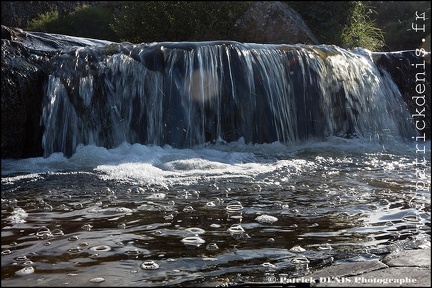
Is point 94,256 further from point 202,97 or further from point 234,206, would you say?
point 202,97

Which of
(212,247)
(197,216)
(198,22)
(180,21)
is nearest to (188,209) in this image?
(197,216)

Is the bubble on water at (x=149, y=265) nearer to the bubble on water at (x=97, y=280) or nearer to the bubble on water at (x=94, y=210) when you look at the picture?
the bubble on water at (x=97, y=280)

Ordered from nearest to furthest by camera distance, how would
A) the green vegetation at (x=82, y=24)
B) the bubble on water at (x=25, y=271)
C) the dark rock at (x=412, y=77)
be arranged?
the bubble on water at (x=25, y=271)
the dark rock at (x=412, y=77)
the green vegetation at (x=82, y=24)

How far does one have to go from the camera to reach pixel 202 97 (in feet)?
24.8

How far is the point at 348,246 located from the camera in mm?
3102

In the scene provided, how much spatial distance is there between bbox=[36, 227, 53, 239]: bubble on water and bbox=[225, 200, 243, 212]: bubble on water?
1259 millimetres

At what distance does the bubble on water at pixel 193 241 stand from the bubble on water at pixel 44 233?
814 mm

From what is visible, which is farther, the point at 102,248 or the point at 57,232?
the point at 57,232

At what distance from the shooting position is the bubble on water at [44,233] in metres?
3.29

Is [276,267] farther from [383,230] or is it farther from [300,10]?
[300,10]

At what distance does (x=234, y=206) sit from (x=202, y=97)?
3655 millimetres

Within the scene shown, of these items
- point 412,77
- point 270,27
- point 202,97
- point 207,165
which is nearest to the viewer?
point 207,165

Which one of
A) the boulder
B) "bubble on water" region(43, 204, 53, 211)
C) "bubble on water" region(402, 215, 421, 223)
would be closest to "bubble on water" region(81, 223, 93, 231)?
"bubble on water" region(43, 204, 53, 211)

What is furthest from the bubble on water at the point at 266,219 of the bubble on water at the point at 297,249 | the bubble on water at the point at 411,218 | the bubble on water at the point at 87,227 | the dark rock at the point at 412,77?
the dark rock at the point at 412,77
